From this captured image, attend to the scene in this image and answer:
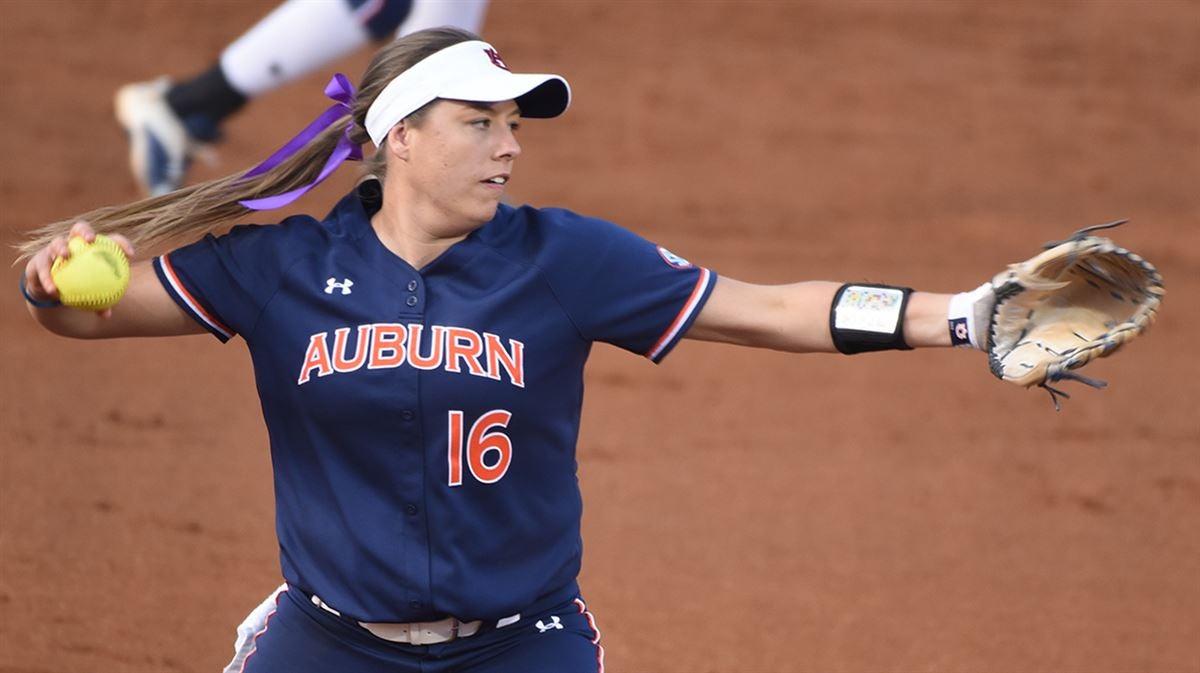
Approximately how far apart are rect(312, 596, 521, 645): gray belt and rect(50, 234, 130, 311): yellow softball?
746 millimetres

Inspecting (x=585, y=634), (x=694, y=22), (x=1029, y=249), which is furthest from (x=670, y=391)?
(x=694, y=22)

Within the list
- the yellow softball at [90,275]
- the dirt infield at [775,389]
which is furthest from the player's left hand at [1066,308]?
the dirt infield at [775,389]

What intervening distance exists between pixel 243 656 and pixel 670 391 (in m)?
3.81

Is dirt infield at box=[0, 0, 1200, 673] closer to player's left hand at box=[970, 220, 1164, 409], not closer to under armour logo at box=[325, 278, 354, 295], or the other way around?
under armour logo at box=[325, 278, 354, 295]

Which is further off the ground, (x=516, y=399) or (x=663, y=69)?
(x=663, y=69)

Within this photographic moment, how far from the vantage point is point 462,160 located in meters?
3.19

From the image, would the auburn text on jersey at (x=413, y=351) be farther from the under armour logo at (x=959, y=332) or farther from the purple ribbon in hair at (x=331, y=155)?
the under armour logo at (x=959, y=332)

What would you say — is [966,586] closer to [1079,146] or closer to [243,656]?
[243,656]

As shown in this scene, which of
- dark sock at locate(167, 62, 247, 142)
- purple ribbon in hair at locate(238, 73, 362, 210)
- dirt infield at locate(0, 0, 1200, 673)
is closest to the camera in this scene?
purple ribbon in hair at locate(238, 73, 362, 210)

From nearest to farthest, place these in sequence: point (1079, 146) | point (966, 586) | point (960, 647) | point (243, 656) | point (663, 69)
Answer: point (243, 656), point (960, 647), point (966, 586), point (1079, 146), point (663, 69)

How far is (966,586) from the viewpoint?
5.36 m

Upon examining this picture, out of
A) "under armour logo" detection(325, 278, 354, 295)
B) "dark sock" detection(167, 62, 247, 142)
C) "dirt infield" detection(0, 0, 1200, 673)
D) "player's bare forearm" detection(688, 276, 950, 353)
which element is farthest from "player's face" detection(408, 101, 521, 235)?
"dark sock" detection(167, 62, 247, 142)

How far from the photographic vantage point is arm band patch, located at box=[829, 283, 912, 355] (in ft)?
10.3

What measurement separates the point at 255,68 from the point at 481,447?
382cm
